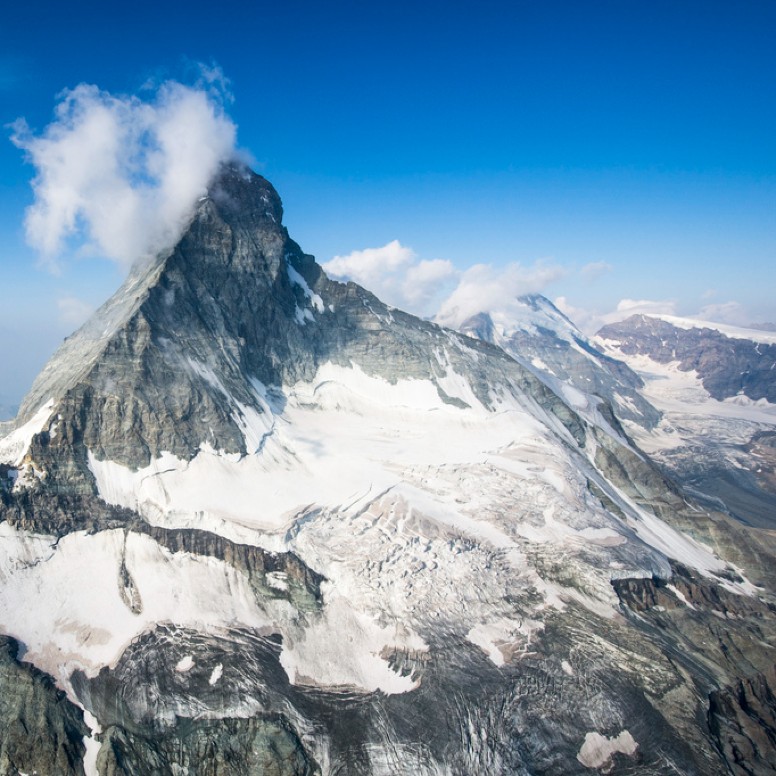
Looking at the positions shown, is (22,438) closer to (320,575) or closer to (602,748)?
(320,575)

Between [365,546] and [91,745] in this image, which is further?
[365,546]

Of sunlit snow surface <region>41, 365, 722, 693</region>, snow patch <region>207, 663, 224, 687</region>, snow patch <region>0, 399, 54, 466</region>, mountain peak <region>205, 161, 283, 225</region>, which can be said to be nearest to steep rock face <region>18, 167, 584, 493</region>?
mountain peak <region>205, 161, 283, 225</region>

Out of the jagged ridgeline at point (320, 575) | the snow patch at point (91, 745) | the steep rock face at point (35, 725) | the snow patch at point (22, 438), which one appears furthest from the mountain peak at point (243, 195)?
the snow patch at point (91, 745)

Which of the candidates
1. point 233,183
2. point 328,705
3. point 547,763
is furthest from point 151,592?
point 233,183

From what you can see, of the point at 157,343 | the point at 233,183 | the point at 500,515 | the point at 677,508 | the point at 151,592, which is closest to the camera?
the point at 151,592

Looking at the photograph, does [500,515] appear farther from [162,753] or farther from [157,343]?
[157,343]

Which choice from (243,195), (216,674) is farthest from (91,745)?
(243,195)

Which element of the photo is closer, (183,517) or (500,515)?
(183,517)

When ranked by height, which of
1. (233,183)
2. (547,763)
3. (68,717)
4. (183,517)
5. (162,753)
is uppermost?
(233,183)
